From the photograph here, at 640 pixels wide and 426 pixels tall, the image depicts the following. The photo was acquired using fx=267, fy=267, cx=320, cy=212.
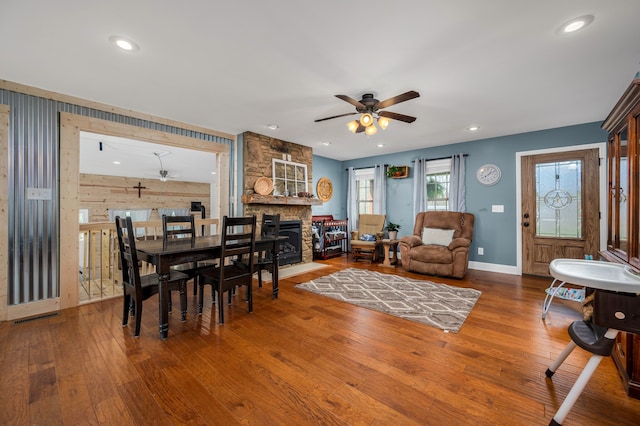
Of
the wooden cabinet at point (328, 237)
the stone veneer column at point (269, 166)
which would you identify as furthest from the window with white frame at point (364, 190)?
the stone veneer column at point (269, 166)

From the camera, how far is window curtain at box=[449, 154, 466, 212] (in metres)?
5.23

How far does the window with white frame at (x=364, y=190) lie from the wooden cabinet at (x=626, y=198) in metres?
4.54

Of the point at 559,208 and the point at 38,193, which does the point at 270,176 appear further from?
the point at 559,208

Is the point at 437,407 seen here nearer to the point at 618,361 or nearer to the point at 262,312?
the point at 618,361

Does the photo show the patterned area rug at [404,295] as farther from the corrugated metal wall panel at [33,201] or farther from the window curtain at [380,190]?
the corrugated metal wall panel at [33,201]

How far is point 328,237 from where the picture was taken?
19.9 ft

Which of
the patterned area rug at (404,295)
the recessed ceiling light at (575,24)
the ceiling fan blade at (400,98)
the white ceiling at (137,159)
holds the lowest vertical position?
the patterned area rug at (404,295)

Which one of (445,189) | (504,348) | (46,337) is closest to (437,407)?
(504,348)

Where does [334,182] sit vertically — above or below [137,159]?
below

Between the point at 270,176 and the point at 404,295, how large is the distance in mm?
3043

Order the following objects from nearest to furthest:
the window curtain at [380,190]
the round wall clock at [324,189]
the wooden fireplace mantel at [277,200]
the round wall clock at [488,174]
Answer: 1. the wooden fireplace mantel at [277,200]
2. the round wall clock at [488,174]
3. the window curtain at [380,190]
4. the round wall clock at [324,189]

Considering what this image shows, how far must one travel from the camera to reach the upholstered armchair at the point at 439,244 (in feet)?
14.2

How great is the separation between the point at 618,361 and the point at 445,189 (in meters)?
4.03

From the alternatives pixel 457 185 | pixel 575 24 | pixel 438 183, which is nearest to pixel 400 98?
pixel 575 24
